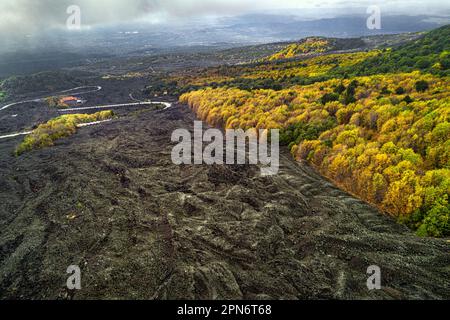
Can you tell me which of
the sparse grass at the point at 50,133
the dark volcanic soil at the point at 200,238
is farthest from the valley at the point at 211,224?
the sparse grass at the point at 50,133

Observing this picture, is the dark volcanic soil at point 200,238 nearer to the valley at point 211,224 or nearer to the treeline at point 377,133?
the valley at point 211,224

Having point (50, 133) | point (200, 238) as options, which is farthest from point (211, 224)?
point (50, 133)

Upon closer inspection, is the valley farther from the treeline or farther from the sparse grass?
the sparse grass

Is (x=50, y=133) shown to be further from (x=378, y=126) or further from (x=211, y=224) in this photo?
(x=378, y=126)

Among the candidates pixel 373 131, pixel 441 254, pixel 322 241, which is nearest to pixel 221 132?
pixel 373 131

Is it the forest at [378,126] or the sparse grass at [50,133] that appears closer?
the forest at [378,126]
